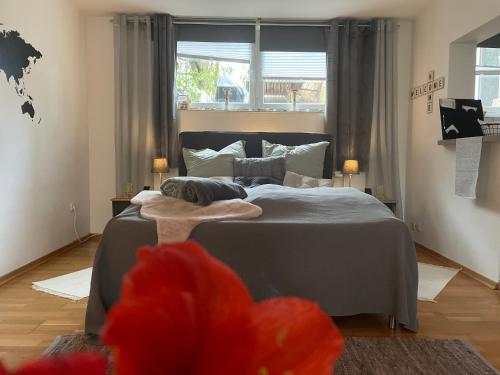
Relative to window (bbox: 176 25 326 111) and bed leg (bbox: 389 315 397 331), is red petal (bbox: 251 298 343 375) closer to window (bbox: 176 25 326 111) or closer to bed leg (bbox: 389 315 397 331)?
bed leg (bbox: 389 315 397 331)

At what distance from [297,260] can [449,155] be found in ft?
7.48

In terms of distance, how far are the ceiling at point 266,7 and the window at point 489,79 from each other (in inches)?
34.1

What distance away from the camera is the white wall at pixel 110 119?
178 inches

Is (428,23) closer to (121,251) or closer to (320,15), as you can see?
(320,15)

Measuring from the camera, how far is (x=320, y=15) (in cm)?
436

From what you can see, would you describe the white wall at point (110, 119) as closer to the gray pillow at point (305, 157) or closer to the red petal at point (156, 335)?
the gray pillow at point (305, 157)

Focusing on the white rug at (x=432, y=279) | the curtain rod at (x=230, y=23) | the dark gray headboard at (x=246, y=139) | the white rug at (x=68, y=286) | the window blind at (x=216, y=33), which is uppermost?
the curtain rod at (x=230, y=23)

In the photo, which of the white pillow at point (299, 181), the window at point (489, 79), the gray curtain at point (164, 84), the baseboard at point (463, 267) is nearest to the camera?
the baseboard at point (463, 267)

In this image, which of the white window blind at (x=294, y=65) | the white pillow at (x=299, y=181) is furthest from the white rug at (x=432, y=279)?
the white window blind at (x=294, y=65)

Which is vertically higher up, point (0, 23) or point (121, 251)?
point (0, 23)

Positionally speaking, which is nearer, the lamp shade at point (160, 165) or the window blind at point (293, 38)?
the lamp shade at point (160, 165)

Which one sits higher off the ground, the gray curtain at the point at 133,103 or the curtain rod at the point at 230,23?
the curtain rod at the point at 230,23

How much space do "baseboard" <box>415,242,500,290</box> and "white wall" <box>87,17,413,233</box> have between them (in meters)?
1.09

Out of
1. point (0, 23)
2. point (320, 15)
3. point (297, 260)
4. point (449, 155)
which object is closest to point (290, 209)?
point (297, 260)
